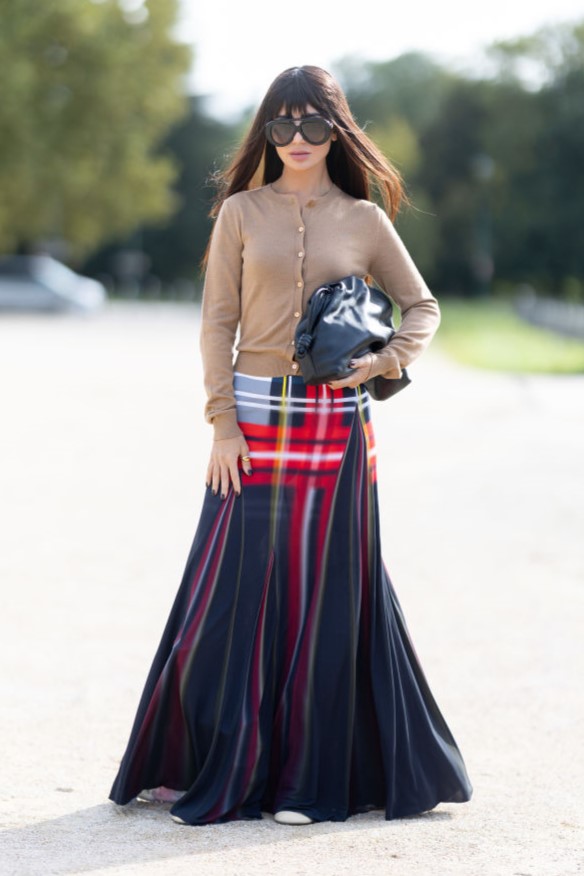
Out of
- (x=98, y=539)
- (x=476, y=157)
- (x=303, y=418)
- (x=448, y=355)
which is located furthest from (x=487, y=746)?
(x=476, y=157)

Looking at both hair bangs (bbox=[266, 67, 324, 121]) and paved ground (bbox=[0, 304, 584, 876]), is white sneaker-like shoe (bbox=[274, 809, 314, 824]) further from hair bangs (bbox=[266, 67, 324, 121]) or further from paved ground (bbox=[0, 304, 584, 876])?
hair bangs (bbox=[266, 67, 324, 121])

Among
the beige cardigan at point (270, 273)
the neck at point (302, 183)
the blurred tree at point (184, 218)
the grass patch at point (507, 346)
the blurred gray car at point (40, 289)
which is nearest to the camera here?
the beige cardigan at point (270, 273)

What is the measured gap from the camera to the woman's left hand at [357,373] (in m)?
3.73

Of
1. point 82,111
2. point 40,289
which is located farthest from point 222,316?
point 82,111

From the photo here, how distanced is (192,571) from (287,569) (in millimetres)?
246

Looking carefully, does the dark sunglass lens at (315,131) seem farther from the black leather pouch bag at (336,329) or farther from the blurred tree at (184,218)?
the blurred tree at (184,218)

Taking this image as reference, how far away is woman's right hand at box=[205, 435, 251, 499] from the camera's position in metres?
3.79

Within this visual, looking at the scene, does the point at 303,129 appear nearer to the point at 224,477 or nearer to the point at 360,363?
the point at 360,363

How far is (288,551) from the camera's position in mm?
3801

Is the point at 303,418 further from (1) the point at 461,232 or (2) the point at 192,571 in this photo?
(1) the point at 461,232

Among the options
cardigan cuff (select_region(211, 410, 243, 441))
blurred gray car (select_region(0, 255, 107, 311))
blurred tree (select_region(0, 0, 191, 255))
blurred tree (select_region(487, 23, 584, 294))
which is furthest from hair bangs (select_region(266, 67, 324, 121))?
blurred tree (select_region(487, 23, 584, 294))

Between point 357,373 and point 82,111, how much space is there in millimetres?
44309

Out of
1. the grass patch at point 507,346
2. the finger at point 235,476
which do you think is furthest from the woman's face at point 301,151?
the grass patch at point 507,346

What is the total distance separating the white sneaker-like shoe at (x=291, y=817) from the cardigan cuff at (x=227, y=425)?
93cm
